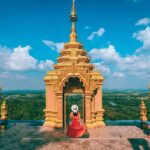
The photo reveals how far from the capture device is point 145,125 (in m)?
18.4

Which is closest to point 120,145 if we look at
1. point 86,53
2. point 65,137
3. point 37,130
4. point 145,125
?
point 65,137

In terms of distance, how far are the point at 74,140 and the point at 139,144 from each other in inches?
152

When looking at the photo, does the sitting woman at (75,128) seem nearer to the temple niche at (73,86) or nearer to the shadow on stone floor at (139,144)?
the temple niche at (73,86)

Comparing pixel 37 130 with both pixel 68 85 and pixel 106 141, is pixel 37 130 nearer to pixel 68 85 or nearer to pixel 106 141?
pixel 68 85

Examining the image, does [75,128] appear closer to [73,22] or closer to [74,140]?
[74,140]

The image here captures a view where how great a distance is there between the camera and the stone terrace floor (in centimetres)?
1377

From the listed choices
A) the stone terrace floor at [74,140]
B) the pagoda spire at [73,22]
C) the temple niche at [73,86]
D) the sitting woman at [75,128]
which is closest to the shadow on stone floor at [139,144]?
the stone terrace floor at [74,140]

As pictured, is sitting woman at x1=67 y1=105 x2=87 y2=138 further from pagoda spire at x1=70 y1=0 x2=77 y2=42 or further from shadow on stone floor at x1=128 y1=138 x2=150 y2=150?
pagoda spire at x1=70 y1=0 x2=77 y2=42

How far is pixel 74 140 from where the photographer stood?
1491 centimetres

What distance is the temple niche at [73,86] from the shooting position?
727 inches

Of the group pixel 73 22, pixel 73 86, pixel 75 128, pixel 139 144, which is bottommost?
pixel 139 144

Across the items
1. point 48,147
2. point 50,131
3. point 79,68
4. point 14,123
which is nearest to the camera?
point 48,147

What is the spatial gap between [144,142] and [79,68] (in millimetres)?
7272

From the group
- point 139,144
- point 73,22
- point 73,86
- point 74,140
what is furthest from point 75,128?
point 73,22
